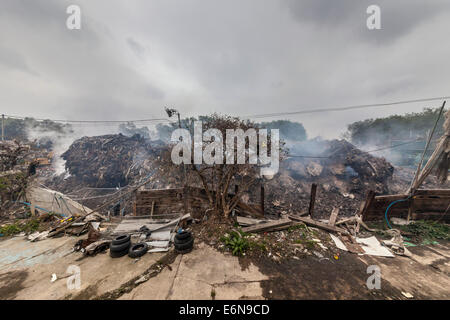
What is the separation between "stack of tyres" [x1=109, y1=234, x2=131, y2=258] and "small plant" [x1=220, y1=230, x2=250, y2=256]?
2.90m

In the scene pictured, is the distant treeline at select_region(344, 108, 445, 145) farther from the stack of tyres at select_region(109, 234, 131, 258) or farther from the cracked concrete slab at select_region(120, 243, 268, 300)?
the stack of tyres at select_region(109, 234, 131, 258)

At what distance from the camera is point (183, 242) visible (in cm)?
421

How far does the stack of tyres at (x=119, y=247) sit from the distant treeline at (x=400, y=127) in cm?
4311

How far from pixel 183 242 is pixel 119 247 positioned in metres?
1.80

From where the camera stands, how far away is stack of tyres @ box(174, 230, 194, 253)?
417cm

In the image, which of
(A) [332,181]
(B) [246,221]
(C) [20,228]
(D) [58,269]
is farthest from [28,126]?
(A) [332,181]

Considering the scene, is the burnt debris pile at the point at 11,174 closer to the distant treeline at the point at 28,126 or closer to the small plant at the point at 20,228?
the small plant at the point at 20,228

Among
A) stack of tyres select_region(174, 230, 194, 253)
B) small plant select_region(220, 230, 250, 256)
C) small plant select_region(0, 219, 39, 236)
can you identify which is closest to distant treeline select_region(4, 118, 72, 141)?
small plant select_region(0, 219, 39, 236)

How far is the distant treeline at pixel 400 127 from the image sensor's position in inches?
1074

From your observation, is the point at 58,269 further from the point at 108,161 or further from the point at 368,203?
the point at 108,161

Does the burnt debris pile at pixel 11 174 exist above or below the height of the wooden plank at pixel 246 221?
above

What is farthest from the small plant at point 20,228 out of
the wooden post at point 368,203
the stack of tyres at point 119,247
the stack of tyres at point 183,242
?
the wooden post at point 368,203
